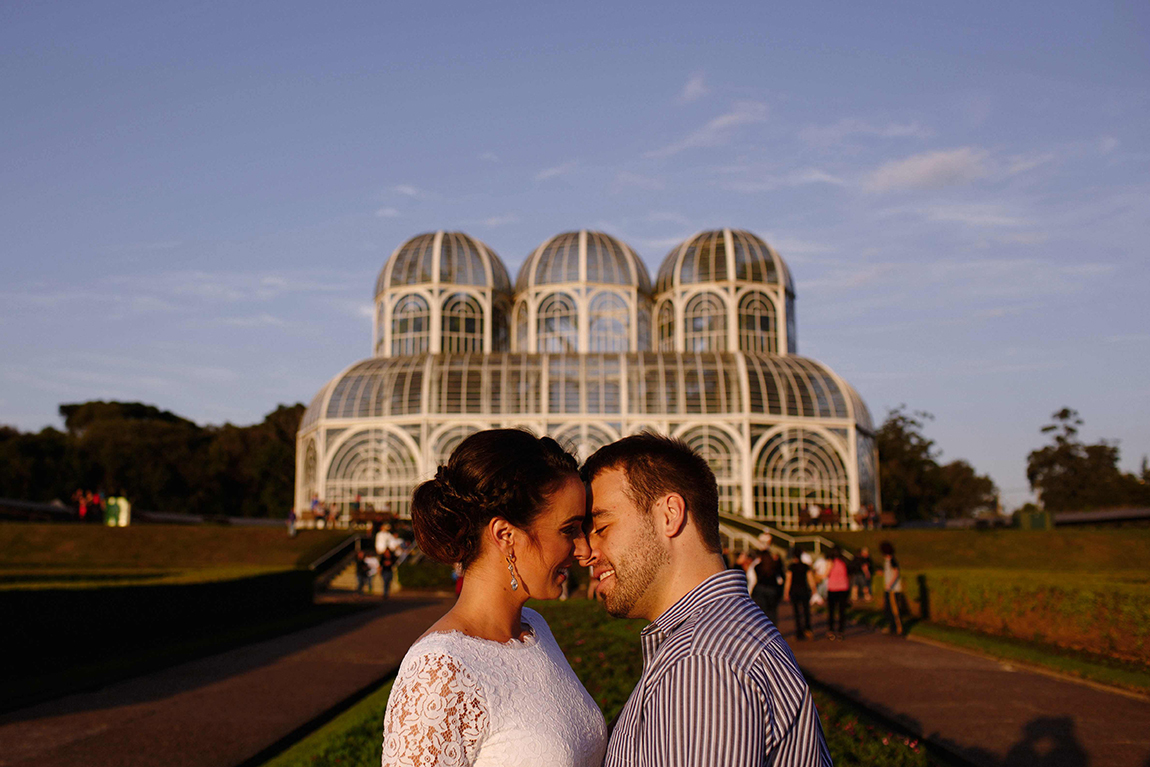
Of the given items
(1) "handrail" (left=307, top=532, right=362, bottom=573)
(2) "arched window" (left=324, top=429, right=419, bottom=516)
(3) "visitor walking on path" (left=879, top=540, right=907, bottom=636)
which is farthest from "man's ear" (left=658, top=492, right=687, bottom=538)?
(2) "arched window" (left=324, top=429, right=419, bottom=516)

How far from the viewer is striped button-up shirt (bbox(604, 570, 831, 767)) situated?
182cm

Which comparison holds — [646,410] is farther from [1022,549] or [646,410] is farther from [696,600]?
[696,600]

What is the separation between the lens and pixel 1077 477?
6091cm

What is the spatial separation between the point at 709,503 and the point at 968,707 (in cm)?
764

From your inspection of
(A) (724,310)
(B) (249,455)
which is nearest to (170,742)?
(A) (724,310)

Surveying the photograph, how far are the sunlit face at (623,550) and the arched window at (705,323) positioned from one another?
4179 centimetres

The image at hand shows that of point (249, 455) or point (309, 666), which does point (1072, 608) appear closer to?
point (309, 666)

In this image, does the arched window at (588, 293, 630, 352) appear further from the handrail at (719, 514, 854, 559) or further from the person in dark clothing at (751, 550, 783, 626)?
the person in dark clothing at (751, 550, 783, 626)

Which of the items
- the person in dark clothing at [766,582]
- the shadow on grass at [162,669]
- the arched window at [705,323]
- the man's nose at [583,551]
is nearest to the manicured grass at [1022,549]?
the person in dark clothing at [766,582]

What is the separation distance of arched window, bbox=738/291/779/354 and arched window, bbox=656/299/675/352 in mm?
3594

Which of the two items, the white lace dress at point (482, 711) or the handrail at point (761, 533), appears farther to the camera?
the handrail at point (761, 533)

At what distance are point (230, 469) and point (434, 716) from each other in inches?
2405

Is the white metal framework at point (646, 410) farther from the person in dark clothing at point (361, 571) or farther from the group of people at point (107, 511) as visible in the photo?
the person in dark clothing at point (361, 571)

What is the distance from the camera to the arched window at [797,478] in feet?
120
